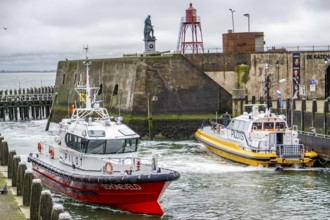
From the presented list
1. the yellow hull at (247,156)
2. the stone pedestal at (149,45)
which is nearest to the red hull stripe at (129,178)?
the yellow hull at (247,156)

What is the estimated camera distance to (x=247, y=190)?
23422mm

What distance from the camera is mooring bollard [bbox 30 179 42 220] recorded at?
46.3 ft

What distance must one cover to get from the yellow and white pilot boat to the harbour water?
0.41m

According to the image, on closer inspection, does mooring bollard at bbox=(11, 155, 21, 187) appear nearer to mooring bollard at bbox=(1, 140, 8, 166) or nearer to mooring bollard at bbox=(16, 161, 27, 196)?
mooring bollard at bbox=(16, 161, 27, 196)

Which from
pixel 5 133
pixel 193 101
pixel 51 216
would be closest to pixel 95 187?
pixel 51 216

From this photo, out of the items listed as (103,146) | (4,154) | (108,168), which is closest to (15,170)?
(108,168)

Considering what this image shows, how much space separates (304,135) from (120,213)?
14.5 meters

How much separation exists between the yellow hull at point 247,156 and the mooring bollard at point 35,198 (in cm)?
1528

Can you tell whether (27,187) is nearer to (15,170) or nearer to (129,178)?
(15,170)

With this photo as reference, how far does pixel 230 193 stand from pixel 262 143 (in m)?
6.74

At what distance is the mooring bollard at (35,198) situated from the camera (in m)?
14.1

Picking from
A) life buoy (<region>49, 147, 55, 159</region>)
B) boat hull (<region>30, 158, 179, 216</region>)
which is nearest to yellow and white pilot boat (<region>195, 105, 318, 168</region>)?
life buoy (<region>49, 147, 55, 159</region>)

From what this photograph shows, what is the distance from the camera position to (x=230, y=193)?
22.8 meters

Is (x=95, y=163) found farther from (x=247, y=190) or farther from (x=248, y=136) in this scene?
(x=248, y=136)
